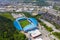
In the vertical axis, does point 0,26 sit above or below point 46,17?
above

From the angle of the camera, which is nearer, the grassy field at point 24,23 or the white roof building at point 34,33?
the white roof building at point 34,33

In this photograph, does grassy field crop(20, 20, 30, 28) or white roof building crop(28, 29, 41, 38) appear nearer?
white roof building crop(28, 29, 41, 38)

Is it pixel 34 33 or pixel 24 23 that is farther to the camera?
pixel 24 23

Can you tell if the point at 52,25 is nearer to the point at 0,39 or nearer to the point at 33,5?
the point at 0,39

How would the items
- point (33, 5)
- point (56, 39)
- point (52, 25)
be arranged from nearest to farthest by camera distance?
point (56, 39) → point (52, 25) → point (33, 5)

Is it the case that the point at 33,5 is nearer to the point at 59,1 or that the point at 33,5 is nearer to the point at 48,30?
the point at 59,1

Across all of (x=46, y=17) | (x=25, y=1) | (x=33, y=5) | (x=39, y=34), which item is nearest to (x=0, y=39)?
(x=39, y=34)

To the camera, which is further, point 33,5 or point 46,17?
point 33,5

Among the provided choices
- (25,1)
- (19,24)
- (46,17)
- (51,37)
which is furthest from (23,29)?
(25,1)

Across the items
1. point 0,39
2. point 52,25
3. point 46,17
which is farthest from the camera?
point 46,17
